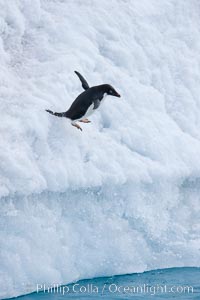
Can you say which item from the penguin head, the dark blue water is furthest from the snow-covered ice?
the penguin head

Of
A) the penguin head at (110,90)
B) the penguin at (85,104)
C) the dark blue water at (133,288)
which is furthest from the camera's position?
the penguin head at (110,90)

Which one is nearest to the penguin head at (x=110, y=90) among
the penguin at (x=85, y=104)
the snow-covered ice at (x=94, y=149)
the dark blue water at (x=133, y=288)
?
the penguin at (x=85, y=104)

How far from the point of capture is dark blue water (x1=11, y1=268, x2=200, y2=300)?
530 cm

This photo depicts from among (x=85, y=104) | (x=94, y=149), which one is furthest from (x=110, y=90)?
(x=94, y=149)

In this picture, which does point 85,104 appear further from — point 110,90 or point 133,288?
point 133,288

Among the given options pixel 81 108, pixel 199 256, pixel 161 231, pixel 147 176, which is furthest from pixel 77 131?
pixel 199 256

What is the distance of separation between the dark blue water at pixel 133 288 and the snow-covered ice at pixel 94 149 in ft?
0.37

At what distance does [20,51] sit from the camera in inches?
272

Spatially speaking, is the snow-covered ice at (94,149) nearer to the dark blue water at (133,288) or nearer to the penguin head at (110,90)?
the dark blue water at (133,288)

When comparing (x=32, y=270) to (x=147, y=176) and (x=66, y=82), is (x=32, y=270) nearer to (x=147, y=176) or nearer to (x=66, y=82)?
(x=147, y=176)

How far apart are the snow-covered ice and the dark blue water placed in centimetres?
11

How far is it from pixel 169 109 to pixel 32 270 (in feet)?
10.2

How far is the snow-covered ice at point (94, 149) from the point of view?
5426 millimetres

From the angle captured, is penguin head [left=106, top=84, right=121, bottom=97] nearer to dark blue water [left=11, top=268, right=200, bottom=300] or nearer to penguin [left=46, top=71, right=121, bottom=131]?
penguin [left=46, top=71, right=121, bottom=131]
